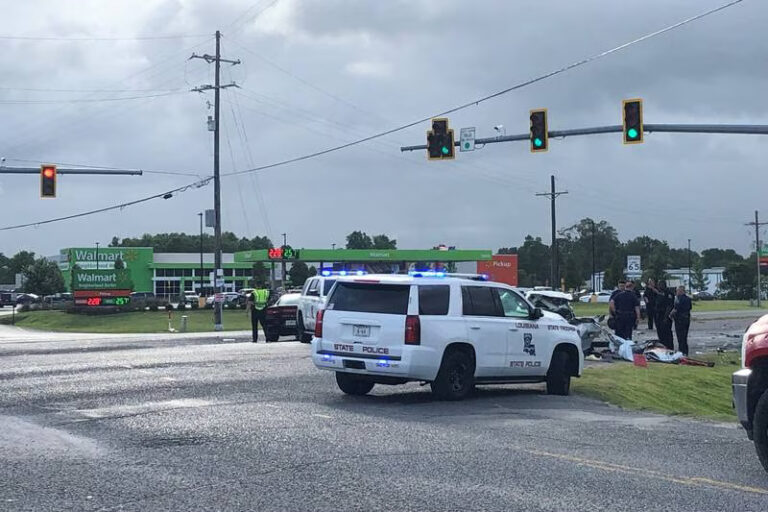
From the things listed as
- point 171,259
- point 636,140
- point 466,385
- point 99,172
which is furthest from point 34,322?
→ point 171,259

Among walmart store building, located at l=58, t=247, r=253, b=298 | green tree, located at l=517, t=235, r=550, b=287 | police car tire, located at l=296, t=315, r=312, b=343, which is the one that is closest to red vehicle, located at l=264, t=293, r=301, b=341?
police car tire, located at l=296, t=315, r=312, b=343

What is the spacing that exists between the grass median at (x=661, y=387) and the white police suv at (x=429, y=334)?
1744 mm

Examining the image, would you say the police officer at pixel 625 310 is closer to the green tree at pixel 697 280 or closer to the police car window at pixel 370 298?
the police car window at pixel 370 298

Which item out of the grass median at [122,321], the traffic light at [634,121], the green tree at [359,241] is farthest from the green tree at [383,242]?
the traffic light at [634,121]

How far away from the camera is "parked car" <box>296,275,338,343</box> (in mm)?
25906

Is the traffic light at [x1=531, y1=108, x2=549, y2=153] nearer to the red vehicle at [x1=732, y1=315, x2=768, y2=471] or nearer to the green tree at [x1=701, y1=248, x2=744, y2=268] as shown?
the red vehicle at [x1=732, y1=315, x2=768, y2=471]

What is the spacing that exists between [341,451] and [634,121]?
17374mm

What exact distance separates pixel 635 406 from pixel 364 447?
21.3 ft

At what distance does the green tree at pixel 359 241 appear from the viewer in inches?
6000

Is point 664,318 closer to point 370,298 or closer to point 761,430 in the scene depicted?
point 370,298

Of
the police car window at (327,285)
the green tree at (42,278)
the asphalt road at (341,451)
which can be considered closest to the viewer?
the asphalt road at (341,451)

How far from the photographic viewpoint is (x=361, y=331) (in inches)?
535

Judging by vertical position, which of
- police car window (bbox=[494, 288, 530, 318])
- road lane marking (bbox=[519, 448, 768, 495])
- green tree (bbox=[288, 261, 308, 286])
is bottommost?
road lane marking (bbox=[519, 448, 768, 495])

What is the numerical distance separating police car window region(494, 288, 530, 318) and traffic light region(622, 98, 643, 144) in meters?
10.8
